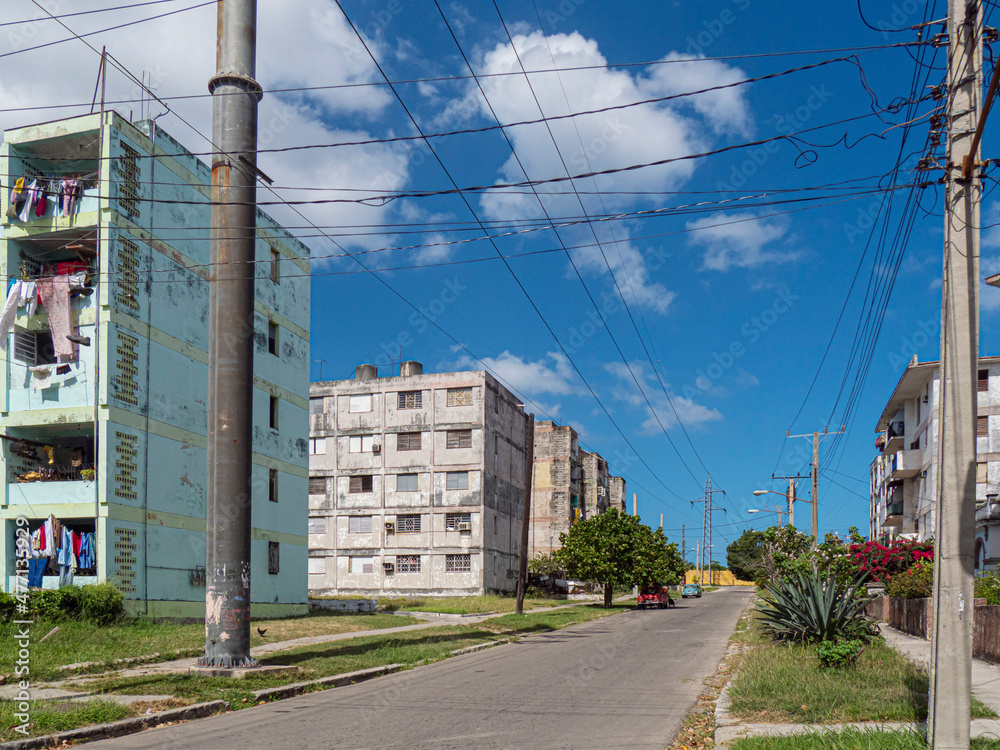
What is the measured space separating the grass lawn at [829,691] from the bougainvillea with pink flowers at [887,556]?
13.6 m

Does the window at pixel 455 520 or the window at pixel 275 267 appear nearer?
the window at pixel 275 267

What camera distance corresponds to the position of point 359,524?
57.0m

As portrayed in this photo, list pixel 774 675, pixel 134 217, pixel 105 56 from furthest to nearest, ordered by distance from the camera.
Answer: pixel 134 217 < pixel 105 56 < pixel 774 675

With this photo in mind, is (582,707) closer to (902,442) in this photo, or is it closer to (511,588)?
(511,588)

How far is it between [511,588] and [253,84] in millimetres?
47816

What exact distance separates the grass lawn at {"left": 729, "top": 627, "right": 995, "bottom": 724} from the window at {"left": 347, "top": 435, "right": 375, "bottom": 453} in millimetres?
45331

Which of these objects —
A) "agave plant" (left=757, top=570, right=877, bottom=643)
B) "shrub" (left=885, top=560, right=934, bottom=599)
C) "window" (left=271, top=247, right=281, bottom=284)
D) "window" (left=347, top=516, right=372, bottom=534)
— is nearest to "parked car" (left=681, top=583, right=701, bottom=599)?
"window" (left=347, top=516, right=372, bottom=534)

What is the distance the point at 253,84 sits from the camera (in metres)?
15.3

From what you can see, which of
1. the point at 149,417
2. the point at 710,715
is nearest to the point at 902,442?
the point at 149,417

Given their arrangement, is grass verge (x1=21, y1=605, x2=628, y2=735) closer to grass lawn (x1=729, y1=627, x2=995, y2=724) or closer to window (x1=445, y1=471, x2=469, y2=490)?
grass lawn (x1=729, y1=627, x2=995, y2=724)

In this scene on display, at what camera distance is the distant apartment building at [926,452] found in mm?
42125

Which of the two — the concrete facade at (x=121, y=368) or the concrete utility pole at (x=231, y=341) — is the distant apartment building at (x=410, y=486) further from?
the concrete utility pole at (x=231, y=341)

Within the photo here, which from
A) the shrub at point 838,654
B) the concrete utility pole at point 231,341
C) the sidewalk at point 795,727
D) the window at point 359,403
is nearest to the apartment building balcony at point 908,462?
the window at point 359,403

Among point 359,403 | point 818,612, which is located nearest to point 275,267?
point 818,612
